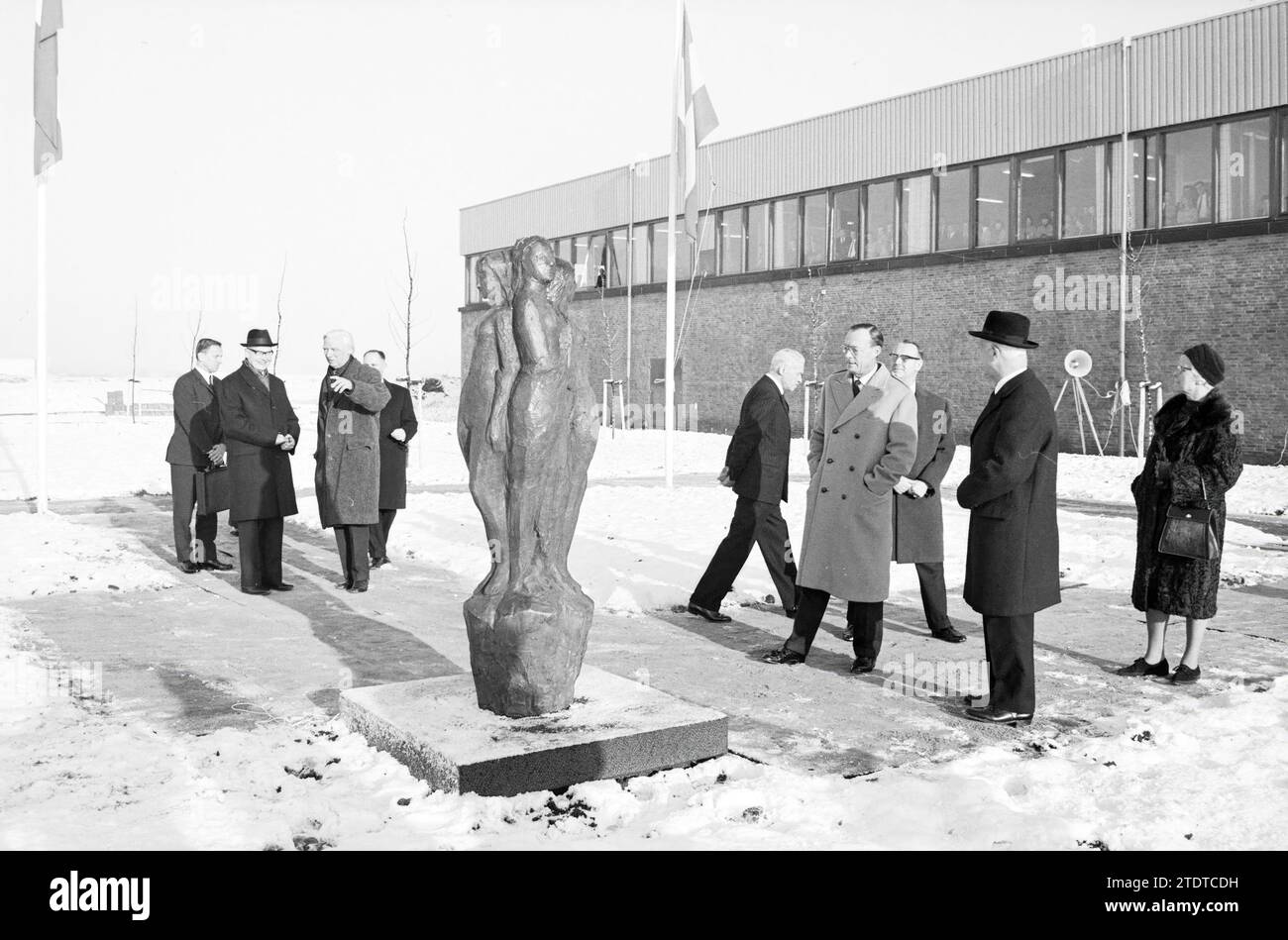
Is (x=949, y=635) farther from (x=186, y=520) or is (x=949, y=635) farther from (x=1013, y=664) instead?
(x=186, y=520)

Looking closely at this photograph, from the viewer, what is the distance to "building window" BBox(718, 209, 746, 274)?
33.3m

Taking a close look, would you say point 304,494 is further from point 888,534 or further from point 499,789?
point 499,789

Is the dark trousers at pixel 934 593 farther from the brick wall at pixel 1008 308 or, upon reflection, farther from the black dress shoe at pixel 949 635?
the brick wall at pixel 1008 308

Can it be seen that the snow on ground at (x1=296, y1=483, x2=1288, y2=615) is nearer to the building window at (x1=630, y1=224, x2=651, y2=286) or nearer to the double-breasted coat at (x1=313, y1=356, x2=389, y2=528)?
the double-breasted coat at (x1=313, y1=356, x2=389, y2=528)

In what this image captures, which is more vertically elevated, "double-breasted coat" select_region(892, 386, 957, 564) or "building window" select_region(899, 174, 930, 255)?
"building window" select_region(899, 174, 930, 255)

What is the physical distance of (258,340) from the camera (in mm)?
9625

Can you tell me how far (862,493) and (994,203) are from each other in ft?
67.3

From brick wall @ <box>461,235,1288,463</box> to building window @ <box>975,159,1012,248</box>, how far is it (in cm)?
58

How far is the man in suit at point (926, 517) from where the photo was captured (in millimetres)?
7898

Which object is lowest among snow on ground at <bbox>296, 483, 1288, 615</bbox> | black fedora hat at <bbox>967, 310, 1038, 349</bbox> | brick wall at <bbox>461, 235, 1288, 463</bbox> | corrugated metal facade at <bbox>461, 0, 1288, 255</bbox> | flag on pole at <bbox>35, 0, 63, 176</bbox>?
snow on ground at <bbox>296, 483, 1288, 615</bbox>

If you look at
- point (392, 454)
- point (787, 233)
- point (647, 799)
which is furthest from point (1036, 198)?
point (647, 799)

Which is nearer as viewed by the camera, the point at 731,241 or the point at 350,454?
the point at 350,454

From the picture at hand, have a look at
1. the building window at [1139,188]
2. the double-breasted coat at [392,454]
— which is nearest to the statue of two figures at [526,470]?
the double-breasted coat at [392,454]

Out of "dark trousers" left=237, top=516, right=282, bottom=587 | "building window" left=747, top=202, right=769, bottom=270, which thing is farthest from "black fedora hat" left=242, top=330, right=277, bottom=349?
"building window" left=747, top=202, right=769, bottom=270
